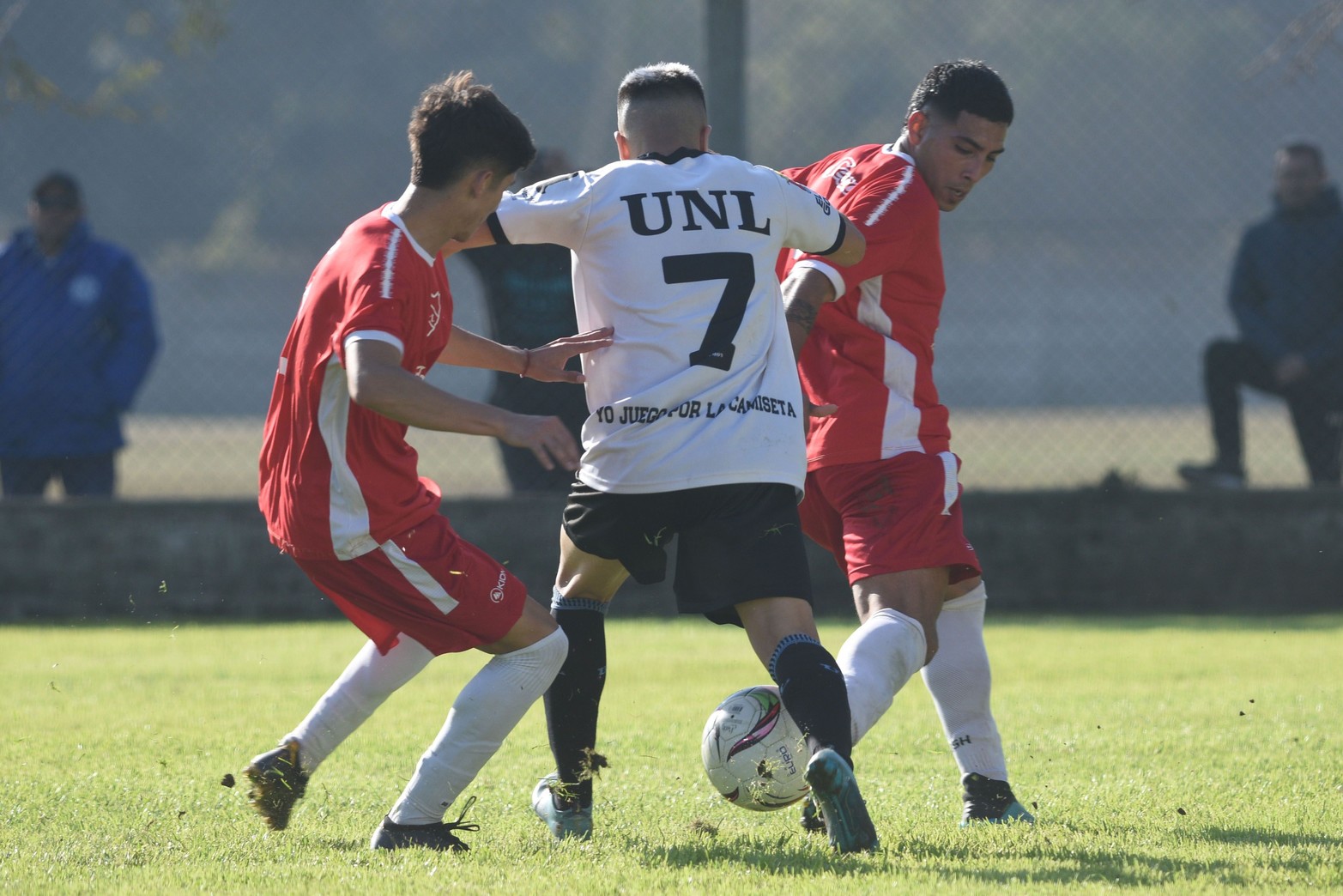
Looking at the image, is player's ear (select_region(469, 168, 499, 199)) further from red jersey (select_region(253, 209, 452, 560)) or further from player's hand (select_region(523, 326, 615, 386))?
player's hand (select_region(523, 326, 615, 386))

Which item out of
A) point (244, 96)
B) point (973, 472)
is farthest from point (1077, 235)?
point (244, 96)

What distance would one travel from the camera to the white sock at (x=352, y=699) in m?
3.81

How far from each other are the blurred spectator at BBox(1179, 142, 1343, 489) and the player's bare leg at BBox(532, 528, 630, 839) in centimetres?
563

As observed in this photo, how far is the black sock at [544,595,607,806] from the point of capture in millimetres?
3910

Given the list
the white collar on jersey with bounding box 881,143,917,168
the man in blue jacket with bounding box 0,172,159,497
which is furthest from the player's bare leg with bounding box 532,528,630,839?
the man in blue jacket with bounding box 0,172,159,497

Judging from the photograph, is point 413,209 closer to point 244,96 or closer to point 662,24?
point 662,24

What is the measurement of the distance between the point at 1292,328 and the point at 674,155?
609 cm

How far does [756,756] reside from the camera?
3.54 meters

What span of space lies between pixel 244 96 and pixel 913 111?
7.85 m

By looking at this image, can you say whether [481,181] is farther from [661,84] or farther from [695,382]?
[695,382]

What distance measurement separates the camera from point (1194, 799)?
13.7ft

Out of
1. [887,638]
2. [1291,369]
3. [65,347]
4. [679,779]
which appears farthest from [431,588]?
[1291,369]

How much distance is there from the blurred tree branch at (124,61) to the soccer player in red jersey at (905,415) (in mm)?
6761

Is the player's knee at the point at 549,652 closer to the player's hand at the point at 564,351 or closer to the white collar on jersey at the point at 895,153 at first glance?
the player's hand at the point at 564,351
